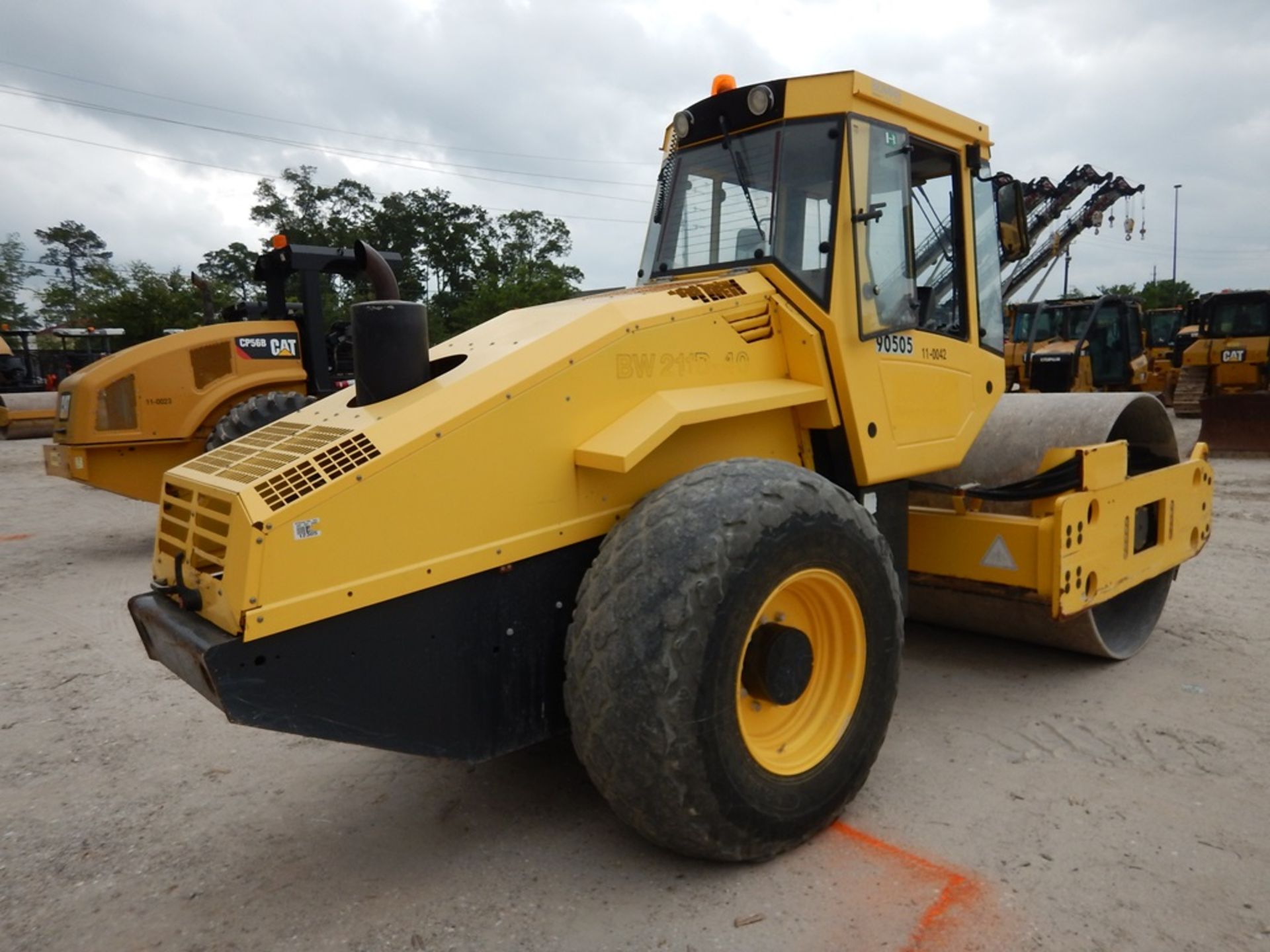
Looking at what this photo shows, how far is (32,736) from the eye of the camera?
4.08m

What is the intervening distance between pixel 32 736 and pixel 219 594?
7.97ft

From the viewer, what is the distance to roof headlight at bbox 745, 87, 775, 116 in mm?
3703

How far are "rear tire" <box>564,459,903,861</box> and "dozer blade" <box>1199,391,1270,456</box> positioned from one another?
10.5 m

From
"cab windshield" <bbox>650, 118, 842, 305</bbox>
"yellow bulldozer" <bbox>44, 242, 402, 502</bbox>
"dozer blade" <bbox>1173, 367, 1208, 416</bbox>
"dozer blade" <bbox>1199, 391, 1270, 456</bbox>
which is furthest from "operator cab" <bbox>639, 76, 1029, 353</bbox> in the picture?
"dozer blade" <bbox>1173, 367, 1208, 416</bbox>

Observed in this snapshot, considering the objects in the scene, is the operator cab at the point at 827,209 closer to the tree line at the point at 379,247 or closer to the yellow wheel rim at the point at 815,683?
the yellow wheel rim at the point at 815,683

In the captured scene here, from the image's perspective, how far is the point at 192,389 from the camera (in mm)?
8125

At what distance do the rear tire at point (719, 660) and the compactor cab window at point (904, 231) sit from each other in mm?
1091

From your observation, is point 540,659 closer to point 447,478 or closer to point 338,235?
point 447,478

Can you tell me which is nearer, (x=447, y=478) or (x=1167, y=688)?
(x=447, y=478)

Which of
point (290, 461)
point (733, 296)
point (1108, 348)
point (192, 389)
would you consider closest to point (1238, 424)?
point (1108, 348)

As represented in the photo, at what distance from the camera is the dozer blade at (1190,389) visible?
15.7 meters

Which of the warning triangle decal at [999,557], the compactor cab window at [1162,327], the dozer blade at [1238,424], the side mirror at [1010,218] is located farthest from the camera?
the compactor cab window at [1162,327]

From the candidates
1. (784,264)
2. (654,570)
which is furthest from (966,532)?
(654,570)

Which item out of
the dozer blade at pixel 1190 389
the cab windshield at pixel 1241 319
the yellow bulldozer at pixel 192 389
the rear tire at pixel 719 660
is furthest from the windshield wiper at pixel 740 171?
the cab windshield at pixel 1241 319
